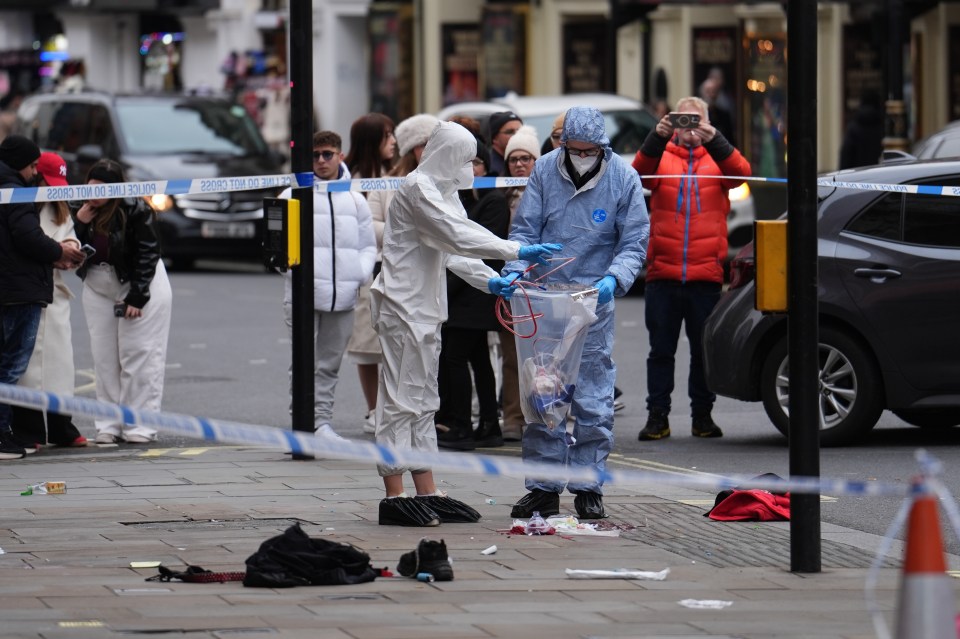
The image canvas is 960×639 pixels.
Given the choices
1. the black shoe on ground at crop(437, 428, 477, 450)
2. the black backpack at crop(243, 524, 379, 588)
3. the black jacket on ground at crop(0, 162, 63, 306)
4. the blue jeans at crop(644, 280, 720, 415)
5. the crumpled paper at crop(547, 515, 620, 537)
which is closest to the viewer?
the black backpack at crop(243, 524, 379, 588)

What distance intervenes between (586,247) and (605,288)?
412 millimetres

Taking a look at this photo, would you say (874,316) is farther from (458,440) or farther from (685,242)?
(458,440)

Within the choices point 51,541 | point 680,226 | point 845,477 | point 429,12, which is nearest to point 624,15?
point 429,12

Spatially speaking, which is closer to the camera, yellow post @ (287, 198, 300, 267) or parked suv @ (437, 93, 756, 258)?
yellow post @ (287, 198, 300, 267)

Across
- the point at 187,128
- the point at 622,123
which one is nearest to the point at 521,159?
the point at 622,123

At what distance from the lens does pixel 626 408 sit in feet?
42.9

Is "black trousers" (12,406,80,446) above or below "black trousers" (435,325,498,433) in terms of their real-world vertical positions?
below

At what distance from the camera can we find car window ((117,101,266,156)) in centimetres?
2403

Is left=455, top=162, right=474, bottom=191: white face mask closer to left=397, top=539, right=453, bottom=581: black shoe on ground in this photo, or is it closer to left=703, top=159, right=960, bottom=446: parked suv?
left=397, top=539, right=453, bottom=581: black shoe on ground

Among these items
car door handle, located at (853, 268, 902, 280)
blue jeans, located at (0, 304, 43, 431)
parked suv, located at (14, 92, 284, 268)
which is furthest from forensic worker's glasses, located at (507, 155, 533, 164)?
parked suv, located at (14, 92, 284, 268)

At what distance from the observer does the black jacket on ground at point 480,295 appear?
11125 millimetres

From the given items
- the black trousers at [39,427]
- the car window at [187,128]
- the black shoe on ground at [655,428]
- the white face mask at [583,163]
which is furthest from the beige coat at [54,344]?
the car window at [187,128]

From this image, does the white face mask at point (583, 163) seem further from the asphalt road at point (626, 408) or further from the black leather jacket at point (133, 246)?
the black leather jacket at point (133, 246)

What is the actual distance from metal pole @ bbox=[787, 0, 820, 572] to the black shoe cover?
183cm
